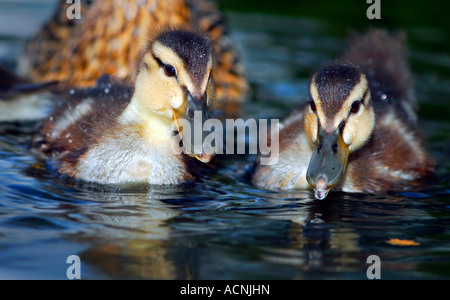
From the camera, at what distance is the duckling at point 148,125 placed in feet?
11.6

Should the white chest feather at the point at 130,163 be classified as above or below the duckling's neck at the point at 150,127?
below

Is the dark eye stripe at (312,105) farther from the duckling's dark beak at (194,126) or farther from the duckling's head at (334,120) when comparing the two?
the duckling's dark beak at (194,126)

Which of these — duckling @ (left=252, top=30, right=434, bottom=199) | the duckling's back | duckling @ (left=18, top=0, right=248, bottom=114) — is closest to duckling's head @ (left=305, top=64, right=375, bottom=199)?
duckling @ (left=252, top=30, right=434, bottom=199)

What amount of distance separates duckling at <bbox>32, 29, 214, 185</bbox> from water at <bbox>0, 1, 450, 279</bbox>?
0.12 metres

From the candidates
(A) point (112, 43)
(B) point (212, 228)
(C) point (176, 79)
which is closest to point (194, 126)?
(C) point (176, 79)

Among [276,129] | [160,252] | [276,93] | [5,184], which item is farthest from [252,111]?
[160,252]

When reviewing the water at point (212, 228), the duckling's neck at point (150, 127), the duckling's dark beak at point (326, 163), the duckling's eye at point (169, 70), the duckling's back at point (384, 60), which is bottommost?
the water at point (212, 228)

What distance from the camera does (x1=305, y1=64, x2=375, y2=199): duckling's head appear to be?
3436 mm

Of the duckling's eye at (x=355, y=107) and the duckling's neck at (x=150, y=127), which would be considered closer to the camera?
the duckling's eye at (x=355, y=107)

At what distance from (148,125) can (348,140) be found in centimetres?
96

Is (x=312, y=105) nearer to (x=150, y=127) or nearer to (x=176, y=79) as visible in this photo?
(x=176, y=79)

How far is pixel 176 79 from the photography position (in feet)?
11.7

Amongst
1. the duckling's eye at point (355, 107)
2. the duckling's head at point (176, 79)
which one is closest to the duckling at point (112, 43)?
the duckling's head at point (176, 79)

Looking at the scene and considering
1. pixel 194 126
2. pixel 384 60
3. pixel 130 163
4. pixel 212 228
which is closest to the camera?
pixel 212 228
